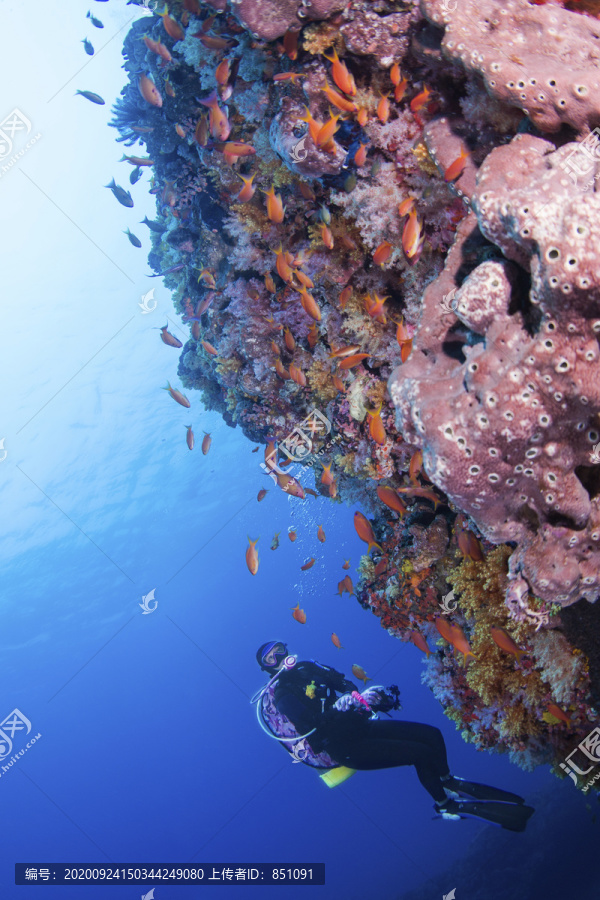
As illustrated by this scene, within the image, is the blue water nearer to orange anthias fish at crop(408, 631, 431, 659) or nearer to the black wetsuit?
the black wetsuit

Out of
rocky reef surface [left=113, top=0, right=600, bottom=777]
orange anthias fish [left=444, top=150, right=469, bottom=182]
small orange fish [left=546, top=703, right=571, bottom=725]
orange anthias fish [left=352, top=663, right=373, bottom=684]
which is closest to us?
rocky reef surface [left=113, top=0, right=600, bottom=777]

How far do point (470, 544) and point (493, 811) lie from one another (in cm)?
599

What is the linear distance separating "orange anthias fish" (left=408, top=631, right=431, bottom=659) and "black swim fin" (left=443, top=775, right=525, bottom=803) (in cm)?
415

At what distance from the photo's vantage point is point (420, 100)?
388 centimetres

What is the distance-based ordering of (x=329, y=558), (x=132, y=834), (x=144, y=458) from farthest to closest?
(x=329, y=558), (x=132, y=834), (x=144, y=458)

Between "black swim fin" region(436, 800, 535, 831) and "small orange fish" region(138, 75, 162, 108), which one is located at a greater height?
"small orange fish" region(138, 75, 162, 108)

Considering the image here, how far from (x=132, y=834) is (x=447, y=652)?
4778 cm

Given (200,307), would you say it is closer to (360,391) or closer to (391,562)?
(360,391)

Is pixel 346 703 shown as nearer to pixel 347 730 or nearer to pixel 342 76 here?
pixel 347 730

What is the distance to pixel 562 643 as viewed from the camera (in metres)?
3.93

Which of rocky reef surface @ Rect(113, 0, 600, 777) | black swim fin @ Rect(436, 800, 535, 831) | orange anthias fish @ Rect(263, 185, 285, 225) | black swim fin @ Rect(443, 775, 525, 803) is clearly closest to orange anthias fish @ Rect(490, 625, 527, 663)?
rocky reef surface @ Rect(113, 0, 600, 777)

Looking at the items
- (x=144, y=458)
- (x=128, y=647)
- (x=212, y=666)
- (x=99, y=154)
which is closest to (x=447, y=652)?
(x=144, y=458)

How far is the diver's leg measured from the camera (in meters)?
8.22

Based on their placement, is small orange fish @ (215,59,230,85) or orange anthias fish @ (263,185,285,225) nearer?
orange anthias fish @ (263,185,285,225)
